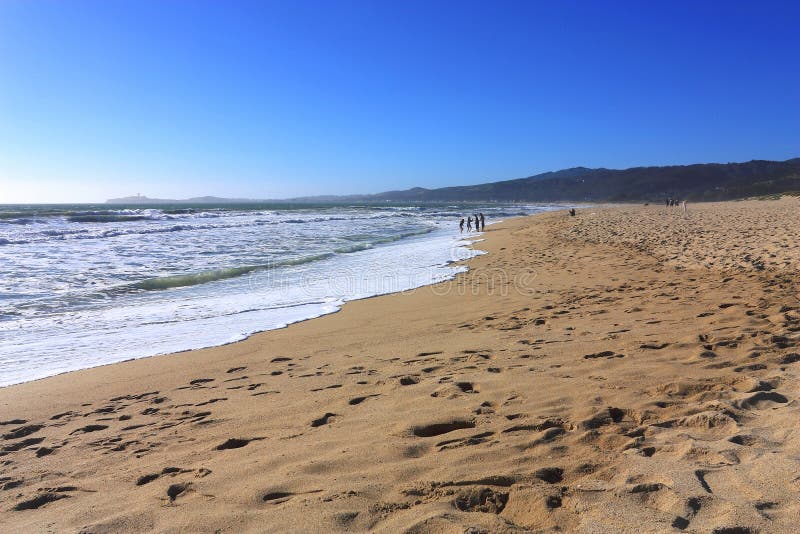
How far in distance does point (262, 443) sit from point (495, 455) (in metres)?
1.53

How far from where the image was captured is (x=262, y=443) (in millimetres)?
3262

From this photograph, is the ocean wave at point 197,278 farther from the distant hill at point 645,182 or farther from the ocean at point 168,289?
the distant hill at point 645,182

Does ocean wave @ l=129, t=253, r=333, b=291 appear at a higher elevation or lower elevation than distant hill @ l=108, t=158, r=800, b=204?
lower

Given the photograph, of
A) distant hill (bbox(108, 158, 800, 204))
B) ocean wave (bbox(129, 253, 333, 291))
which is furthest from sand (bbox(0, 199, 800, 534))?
distant hill (bbox(108, 158, 800, 204))

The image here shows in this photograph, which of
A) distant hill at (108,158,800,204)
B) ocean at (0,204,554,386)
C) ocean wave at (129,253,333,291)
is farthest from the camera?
distant hill at (108,158,800,204)

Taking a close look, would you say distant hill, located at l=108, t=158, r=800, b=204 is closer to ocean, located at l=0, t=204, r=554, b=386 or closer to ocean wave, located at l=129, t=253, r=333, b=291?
ocean, located at l=0, t=204, r=554, b=386

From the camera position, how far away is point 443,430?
3184mm

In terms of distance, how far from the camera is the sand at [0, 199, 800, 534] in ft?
7.52

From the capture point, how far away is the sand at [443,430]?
2291mm

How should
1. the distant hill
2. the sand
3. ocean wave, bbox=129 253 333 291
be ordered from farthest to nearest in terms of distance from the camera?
the distant hill → ocean wave, bbox=129 253 333 291 → the sand

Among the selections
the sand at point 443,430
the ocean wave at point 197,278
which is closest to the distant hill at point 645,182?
the ocean wave at point 197,278

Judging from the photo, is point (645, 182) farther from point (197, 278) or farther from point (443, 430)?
point (443, 430)

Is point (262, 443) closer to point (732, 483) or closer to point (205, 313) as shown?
point (732, 483)

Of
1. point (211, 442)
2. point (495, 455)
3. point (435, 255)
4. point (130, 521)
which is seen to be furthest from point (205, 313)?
point (435, 255)
